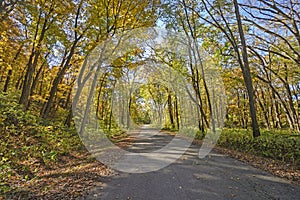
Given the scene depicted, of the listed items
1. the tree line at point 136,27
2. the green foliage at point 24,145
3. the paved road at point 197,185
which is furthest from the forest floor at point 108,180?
the tree line at point 136,27

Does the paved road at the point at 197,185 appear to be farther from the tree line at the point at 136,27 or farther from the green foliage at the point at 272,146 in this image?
the tree line at the point at 136,27

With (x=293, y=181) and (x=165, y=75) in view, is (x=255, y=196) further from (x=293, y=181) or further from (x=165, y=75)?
(x=165, y=75)

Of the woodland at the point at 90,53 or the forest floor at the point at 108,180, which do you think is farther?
the woodland at the point at 90,53

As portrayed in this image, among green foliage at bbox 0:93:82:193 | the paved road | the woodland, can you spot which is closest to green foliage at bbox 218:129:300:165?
the woodland

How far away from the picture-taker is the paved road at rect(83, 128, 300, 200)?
375 cm

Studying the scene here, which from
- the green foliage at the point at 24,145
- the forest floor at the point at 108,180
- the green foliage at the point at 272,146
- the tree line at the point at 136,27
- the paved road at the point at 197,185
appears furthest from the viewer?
the tree line at the point at 136,27

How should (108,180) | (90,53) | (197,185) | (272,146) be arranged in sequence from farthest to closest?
(90,53)
(272,146)
(108,180)
(197,185)

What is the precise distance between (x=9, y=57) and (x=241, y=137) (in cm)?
1554

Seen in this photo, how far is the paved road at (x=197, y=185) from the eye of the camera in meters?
3.75

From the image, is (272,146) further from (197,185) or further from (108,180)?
(108,180)

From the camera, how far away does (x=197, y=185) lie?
431cm

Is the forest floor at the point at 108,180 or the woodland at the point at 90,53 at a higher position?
the woodland at the point at 90,53

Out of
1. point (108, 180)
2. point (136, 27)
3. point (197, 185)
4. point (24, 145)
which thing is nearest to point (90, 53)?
point (136, 27)

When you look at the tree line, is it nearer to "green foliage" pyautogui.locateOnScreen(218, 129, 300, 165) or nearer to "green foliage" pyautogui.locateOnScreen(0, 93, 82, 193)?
"green foliage" pyautogui.locateOnScreen(218, 129, 300, 165)
